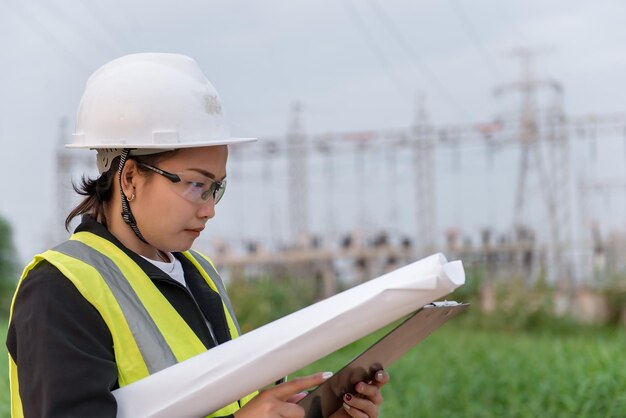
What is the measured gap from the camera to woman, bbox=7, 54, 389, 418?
5.15 feet

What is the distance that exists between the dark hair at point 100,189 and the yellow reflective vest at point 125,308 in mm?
76

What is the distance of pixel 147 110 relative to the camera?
1.84 meters

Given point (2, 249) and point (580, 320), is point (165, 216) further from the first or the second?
point (2, 249)

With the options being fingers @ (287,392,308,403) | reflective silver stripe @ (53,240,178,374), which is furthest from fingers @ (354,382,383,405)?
reflective silver stripe @ (53,240,178,374)

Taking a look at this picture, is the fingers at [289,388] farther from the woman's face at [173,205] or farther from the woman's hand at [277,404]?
the woman's face at [173,205]

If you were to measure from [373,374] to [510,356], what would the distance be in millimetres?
6320

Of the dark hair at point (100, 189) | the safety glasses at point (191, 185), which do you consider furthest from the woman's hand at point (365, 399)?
the dark hair at point (100, 189)

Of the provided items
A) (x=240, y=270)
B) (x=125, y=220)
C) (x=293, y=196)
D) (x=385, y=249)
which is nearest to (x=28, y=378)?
(x=125, y=220)

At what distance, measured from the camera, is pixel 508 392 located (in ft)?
22.5

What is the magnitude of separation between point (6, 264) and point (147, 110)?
21.1 metres

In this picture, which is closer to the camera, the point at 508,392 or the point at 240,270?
the point at 508,392

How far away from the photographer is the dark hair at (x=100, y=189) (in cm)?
181

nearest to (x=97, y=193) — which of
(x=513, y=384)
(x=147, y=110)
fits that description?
(x=147, y=110)

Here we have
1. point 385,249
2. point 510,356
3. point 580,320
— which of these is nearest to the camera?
point 510,356
